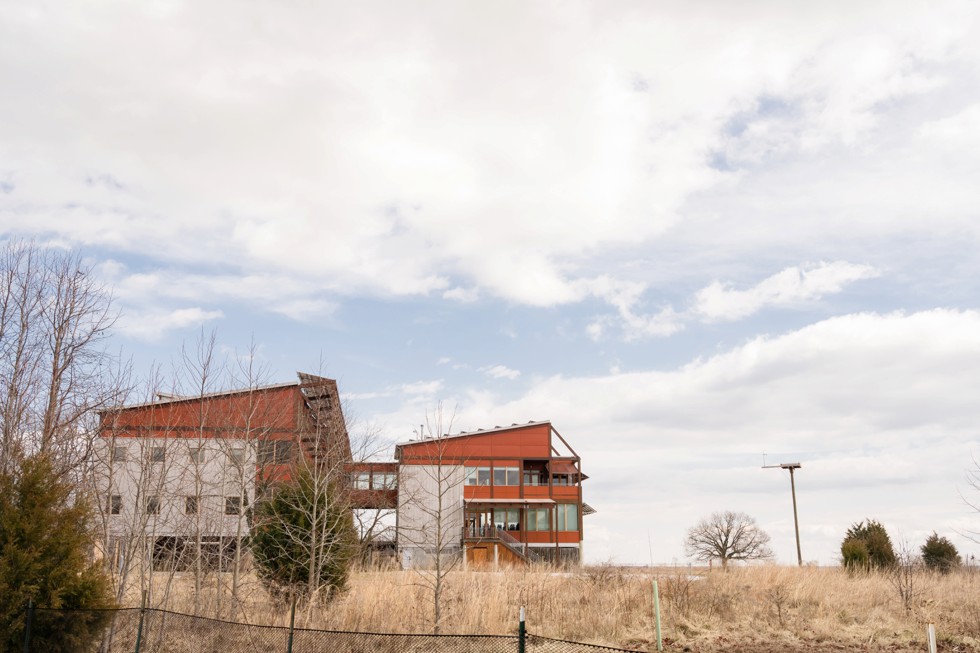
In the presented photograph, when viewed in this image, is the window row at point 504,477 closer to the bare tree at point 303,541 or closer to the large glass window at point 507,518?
the large glass window at point 507,518

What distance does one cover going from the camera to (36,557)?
47.9 feet

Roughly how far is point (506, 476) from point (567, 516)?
191 inches

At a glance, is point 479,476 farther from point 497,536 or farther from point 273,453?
point 273,453

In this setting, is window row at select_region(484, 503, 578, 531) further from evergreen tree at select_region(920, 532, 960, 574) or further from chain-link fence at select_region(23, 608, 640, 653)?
Result: chain-link fence at select_region(23, 608, 640, 653)

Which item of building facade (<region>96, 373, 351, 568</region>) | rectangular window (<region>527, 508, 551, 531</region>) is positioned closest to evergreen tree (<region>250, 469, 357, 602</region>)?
building facade (<region>96, 373, 351, 568</region>)

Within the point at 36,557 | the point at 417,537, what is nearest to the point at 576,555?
the point at 417,537

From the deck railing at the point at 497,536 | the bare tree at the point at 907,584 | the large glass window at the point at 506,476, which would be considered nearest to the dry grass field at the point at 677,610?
the bare tree at the point at 907,584

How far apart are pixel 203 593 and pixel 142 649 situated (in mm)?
4038

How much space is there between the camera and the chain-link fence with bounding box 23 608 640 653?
1445 cm

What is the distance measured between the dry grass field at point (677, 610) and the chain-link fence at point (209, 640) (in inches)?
46.9

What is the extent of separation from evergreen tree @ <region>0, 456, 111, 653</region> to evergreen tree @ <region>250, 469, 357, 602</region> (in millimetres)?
4333

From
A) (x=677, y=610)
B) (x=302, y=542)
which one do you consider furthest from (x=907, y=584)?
(x=302, y=542)

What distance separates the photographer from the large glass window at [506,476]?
51.9 m

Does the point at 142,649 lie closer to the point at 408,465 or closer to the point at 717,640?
the point at 717,640
